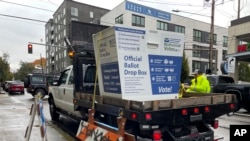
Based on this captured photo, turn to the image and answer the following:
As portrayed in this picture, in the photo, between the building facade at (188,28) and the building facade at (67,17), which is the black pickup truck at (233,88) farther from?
the building facade at (67,17)

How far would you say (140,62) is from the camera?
181 inches

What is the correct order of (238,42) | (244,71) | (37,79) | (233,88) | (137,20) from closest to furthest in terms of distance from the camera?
(233,88), (37,79), (238,42), (137,20), (244,71)

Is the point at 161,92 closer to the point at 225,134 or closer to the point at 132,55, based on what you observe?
the point at 132,55

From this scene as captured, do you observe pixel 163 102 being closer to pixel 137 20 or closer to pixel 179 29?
pixel 137 20

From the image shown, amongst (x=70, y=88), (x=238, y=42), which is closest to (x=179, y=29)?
(x=238, y=42)

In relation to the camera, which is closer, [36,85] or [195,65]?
[36,85]

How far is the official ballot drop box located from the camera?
177 inches

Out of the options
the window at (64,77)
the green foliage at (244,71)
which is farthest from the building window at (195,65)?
the window at (64,77)

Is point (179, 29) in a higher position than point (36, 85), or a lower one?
higher

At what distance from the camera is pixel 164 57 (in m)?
4.88

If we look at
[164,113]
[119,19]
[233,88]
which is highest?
[119,19]

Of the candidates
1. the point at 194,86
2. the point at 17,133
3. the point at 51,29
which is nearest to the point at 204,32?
the point at 194,86

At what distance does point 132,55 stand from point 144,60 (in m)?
0.26

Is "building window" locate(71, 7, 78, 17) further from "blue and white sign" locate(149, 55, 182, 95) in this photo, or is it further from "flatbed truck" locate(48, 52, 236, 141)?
"blue and white sign" locate(149, 55, 182, 95)
